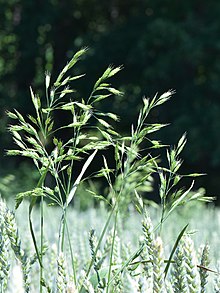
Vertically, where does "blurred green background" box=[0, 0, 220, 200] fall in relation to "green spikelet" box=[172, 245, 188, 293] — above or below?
above

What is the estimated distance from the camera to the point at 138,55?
542 inches

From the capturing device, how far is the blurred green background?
1240 cm

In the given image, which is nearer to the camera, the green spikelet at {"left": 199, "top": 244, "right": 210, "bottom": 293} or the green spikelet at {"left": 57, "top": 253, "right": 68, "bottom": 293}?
the green spikelet at {"left": 57, "top": 253, "right": 68, "bottom": 293}

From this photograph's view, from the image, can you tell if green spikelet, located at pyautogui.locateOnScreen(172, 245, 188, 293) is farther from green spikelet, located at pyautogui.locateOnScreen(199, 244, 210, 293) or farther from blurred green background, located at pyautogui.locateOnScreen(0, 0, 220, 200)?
blurred green background, located at pyautogui.locateOnScreen(0, 0, 220, 200)

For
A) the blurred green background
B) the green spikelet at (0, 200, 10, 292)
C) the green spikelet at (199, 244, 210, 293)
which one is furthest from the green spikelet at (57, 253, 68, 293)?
the blurred green background

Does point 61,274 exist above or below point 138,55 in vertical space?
below

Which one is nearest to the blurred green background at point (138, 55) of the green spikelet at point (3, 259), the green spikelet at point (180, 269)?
the green spikelet at point (3, 259)

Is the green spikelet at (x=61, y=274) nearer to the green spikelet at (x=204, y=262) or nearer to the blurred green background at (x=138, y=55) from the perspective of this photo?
the green spikelet at (x=204, y=262)

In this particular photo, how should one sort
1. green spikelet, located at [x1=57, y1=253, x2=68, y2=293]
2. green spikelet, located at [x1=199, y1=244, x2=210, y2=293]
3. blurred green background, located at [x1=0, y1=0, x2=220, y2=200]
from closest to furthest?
1. green spikelet, located at [x1=57, y1=253, x2=68, y2=293]
2. green spikelet, located at [x1=199, y1=244, x2=210, y2=293]
3. blurred green background, located at [x1=0, y1=0, x2=220, y2=200]

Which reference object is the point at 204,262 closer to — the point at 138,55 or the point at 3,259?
the point at 3,259

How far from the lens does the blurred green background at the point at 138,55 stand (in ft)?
40.7

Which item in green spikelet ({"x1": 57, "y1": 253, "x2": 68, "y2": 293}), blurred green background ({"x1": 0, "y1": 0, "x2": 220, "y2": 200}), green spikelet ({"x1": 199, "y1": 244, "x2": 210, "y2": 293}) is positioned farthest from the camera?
blurred green background ({"x1": 0, "y1": 0, "x2": 220, "y2": 200})

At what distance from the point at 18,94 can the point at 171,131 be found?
5920mm

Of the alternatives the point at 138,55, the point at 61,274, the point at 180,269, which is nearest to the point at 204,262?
the point at 180,269
